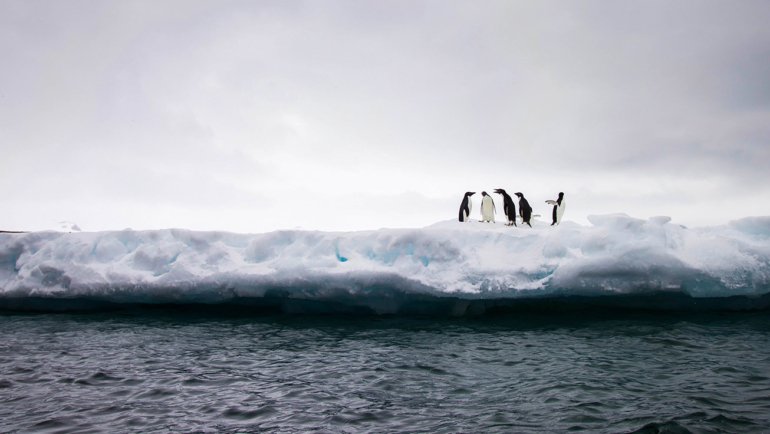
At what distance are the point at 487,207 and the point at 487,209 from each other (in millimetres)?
49

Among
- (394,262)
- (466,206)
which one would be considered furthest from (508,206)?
(394,262)

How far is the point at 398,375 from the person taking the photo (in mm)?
5012

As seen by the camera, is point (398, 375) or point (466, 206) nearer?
point (398, 375)

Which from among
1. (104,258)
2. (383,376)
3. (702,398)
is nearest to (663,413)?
(702,398)

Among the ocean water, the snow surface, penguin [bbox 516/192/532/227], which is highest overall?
penguin [bbox 516/192/532/227]

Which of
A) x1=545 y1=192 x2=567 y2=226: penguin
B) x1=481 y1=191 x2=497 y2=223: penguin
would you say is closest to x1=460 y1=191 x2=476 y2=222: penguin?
x1=481 y1=191 x2=497 y2=223: penguin

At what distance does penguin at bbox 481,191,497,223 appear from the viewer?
13.2 metres

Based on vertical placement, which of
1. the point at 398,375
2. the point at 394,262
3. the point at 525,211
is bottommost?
the point at 398,375

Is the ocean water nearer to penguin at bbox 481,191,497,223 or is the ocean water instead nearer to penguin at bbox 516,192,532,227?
penguin at bbox 516,192,532,227

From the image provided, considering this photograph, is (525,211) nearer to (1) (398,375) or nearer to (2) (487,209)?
(2) (487,209)

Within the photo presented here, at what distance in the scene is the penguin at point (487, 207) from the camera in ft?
43.4

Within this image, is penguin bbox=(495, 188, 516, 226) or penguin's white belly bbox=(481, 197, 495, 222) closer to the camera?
penguin bbox=(495, 188, 516, 226)

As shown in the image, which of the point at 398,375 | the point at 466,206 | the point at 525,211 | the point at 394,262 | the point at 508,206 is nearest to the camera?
the point at 398,375

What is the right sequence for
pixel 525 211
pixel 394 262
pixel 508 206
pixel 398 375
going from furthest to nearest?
pixel 525 211
pixel 508 206
pixel 394 262
pixel 398 375
